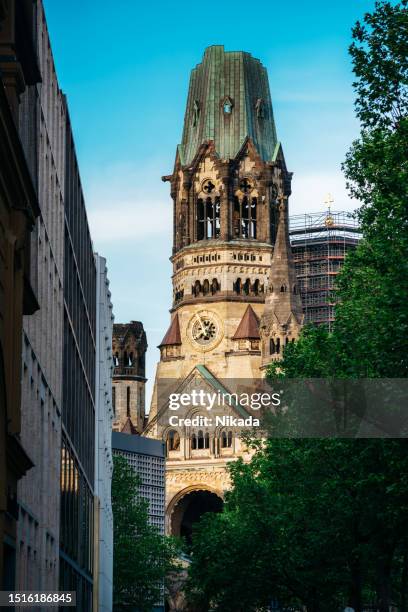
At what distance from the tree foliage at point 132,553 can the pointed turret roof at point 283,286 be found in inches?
1686

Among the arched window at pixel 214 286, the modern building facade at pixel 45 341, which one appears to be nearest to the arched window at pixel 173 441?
the arched window at pixel 214 286

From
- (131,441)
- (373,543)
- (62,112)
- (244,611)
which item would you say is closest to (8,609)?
(62,112)

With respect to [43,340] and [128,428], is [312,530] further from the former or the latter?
[128,428]

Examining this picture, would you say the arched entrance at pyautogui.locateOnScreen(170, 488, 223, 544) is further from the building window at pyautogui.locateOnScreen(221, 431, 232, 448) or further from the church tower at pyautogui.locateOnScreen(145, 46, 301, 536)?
the building window at pyautogui.locateOnScreen(221, 431, 232, 448)

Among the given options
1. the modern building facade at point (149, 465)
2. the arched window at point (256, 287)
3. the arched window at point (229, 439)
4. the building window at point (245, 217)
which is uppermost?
the building window at point (245, 217)

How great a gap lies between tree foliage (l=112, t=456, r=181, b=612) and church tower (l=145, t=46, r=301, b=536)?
140 ft

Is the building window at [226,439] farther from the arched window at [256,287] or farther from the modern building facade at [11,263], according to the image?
the modern building facade at [11,263]

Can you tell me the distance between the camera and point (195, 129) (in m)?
149

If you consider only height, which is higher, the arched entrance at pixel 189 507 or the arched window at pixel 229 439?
the arched window at pixel 229 439

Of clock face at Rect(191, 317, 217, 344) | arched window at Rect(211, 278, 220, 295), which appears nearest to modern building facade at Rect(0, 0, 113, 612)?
clock face at Rect(191, 317, 217, 344)

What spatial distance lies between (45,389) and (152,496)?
7001 cm

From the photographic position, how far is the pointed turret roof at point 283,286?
133m

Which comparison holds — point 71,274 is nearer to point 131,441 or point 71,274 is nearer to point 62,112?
point 62,112

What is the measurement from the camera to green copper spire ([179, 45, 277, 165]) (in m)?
147
